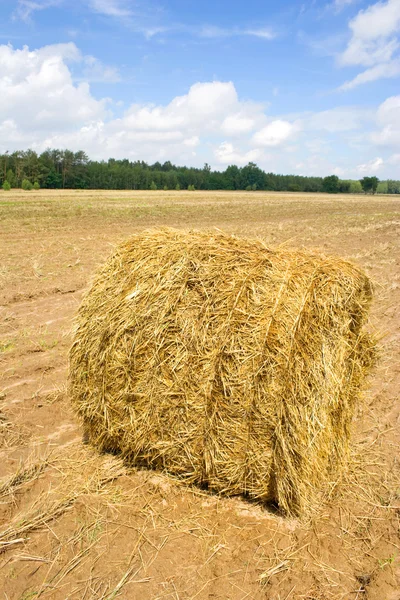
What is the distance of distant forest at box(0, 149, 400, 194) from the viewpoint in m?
74.9

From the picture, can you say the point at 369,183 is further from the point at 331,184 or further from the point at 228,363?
the point at 228,363

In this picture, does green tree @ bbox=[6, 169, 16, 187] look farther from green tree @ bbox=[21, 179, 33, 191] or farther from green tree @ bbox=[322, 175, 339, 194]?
green tree @ bbox=[322, 175, 339, 194]

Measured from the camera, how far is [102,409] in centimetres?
418

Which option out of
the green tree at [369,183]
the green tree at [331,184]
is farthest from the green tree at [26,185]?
the green tree at [369,183]

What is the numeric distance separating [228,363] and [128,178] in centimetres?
9386

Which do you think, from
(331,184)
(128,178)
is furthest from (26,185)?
(331,184)

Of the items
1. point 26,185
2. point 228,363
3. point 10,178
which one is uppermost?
point 10,178

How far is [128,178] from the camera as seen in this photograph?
92.6 metres

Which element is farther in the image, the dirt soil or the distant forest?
the distant forest

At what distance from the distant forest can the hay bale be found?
6110 centimetres

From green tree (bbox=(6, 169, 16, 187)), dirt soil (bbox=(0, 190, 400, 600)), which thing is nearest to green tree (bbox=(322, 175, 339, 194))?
green tree (bbox=(6, 169, 16, 187))

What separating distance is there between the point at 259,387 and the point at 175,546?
1334mm

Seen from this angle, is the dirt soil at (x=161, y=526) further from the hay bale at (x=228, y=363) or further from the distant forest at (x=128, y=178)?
the distant forest at (x=128, y=178)

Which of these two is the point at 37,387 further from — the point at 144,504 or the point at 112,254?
the point at 144,504
